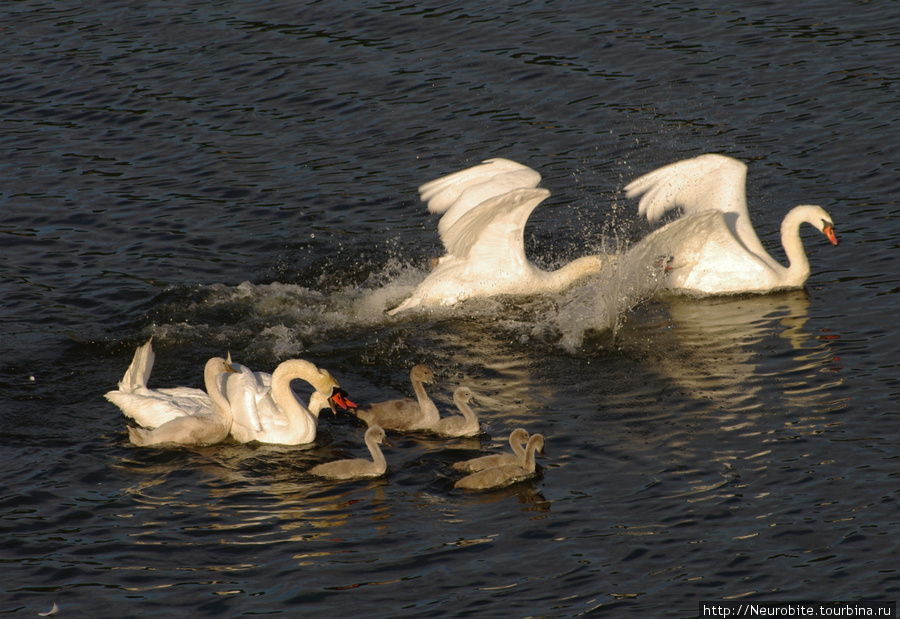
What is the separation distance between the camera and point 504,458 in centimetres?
838

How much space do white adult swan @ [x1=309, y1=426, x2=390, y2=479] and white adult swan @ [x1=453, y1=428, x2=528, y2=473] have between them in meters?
0.58

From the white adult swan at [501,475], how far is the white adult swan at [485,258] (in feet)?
12.4

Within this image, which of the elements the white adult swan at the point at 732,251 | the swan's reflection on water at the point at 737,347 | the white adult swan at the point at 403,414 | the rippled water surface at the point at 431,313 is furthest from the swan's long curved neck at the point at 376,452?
the white adult swan at the point at 732,251

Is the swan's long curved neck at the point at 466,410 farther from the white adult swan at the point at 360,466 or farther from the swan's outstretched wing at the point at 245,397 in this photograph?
the swan's outstretched wing at the point at 245,397

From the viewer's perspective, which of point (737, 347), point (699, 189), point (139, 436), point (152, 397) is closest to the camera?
point (139, 436)

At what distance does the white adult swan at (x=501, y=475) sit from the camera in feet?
27.0

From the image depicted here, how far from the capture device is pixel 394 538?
7.64m

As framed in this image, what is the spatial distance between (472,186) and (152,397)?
443 cm

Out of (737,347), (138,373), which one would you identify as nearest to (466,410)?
(138,373)

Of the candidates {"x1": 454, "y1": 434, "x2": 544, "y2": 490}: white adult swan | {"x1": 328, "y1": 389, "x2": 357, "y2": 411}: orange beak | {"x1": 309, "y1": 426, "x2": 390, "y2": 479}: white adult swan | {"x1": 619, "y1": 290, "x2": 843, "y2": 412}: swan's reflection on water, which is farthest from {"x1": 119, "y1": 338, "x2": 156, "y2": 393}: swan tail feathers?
{"x1": 619, "y1": 290, "x2": 843, "y2": 412}: swan's reflection on water

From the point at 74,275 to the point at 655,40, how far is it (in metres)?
10.1

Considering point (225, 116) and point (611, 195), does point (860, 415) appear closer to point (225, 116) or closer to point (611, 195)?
point (611, 195)

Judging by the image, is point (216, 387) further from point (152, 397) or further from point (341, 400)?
point (341, 400)

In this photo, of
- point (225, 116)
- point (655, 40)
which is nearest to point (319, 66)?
point (225, 116)
